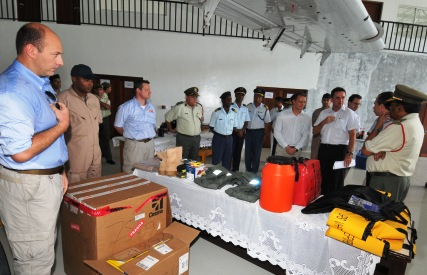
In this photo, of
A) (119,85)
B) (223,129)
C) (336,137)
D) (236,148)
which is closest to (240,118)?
(223,129)

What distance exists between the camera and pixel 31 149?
4.15 feet

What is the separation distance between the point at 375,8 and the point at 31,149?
9.20 m

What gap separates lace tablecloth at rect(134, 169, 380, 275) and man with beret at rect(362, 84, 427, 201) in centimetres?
77

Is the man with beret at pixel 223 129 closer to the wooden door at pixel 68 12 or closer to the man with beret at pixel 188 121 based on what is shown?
the man with beret at pixel 188 121

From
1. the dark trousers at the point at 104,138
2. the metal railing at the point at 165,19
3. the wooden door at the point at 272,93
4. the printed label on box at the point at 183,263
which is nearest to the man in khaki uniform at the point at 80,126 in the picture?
the printed label on box at the point at 183,263

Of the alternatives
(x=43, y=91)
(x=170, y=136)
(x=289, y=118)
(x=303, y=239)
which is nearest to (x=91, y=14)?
(x=170, y=136)

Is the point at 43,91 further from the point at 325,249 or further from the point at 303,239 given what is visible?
the point at 325,249

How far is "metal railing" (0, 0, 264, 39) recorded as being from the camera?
6.75 meters

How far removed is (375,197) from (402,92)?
87cm

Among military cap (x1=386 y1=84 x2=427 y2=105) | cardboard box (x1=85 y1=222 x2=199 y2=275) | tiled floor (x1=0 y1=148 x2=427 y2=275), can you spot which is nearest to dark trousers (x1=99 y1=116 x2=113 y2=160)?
tiled floor (x1=0 y1=148 x2=427 y2=275)

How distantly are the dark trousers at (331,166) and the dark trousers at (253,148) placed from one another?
139 cm

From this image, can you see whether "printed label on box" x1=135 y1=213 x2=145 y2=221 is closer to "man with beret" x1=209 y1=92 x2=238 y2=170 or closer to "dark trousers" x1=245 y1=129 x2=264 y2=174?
"man with beret" x1=209 y1=92 x2=238 y2=170

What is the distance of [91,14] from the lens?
23.2 ft

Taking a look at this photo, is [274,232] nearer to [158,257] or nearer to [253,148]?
[158,257]
